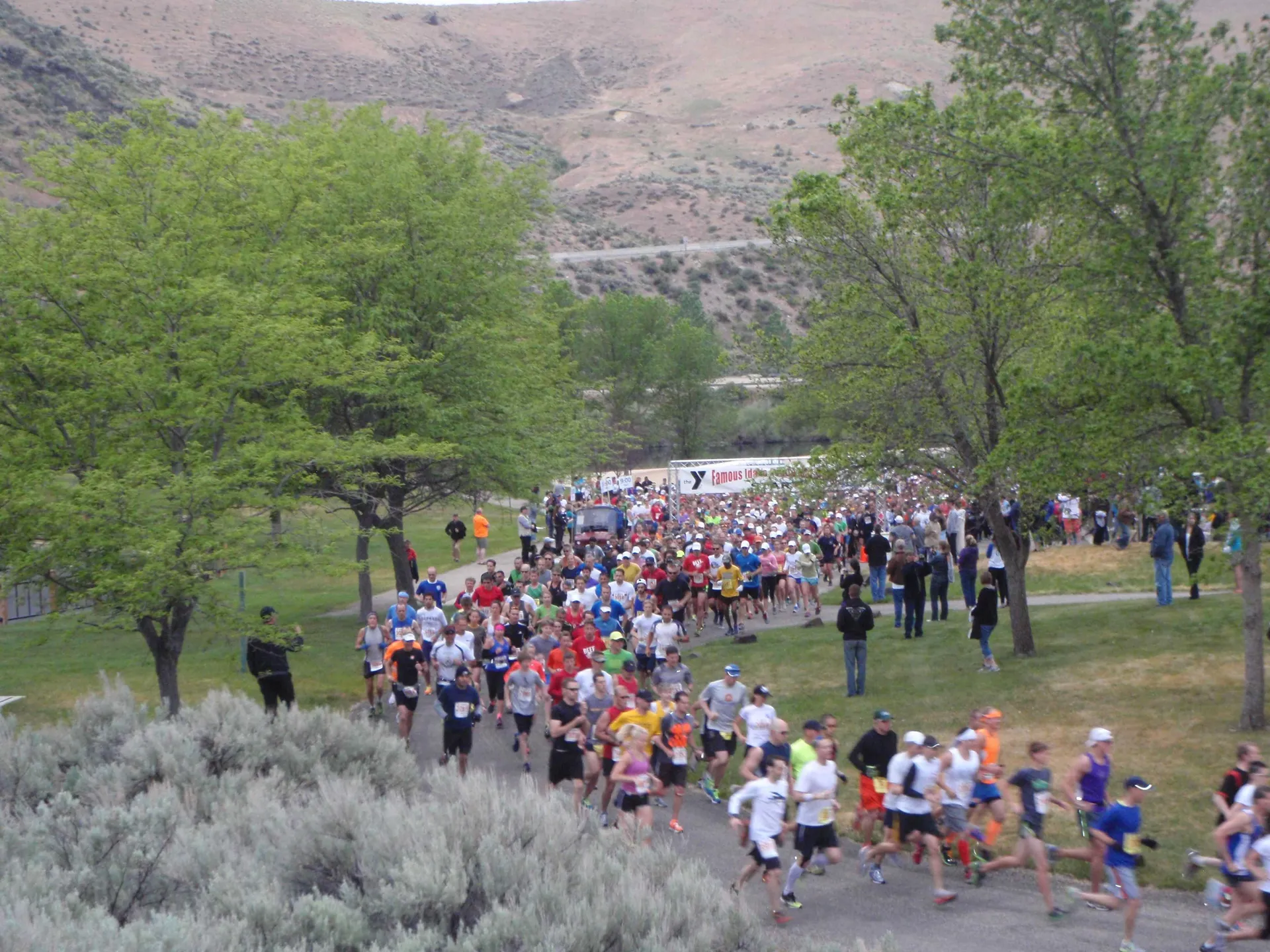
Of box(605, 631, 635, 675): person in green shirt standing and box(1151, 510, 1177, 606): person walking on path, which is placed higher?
box(1151, 510, 1177, 606): person walking on path

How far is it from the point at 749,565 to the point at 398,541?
7.64 metres

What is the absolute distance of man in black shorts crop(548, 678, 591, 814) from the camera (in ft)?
40.2

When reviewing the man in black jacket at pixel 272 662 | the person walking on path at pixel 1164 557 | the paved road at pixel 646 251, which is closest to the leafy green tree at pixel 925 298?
the person walking on path at pixel 1164 557

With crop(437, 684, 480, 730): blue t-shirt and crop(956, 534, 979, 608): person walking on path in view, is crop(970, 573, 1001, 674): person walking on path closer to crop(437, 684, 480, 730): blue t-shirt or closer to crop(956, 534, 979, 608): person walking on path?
crop(956, 534, 979, 608): person walking on path

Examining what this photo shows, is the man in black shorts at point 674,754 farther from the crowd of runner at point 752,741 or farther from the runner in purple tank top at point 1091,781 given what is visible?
the runner in purple tank top at point 1091,781

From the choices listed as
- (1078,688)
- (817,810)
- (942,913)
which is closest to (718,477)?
(1078,688)

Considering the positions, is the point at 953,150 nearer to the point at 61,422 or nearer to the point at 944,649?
the point at 944,649

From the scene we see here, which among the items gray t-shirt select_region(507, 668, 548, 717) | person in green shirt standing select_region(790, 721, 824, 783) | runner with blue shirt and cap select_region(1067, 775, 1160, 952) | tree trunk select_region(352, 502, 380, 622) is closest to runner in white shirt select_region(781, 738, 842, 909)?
person in green shirt standing select_region(790, 721, 824, 783)

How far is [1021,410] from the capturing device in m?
14.6

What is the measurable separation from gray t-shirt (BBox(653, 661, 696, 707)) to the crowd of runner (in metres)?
0.03

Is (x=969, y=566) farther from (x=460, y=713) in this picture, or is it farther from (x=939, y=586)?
(x=460, y=713)

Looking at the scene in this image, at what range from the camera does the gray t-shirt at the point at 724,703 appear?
1290cm

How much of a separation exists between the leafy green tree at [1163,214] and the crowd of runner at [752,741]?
12.4 feet

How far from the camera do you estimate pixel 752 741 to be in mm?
11664
